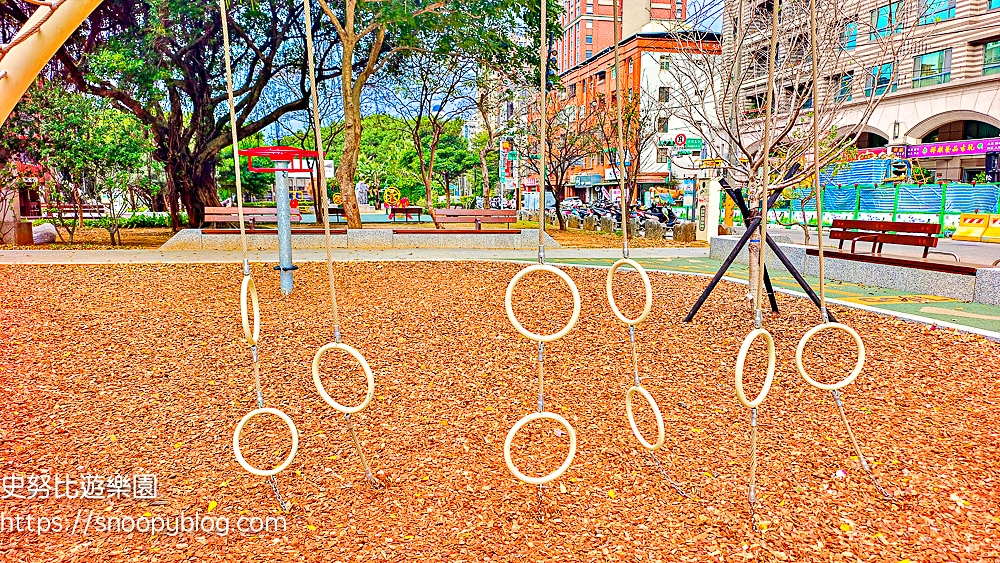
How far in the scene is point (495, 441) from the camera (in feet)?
12.5

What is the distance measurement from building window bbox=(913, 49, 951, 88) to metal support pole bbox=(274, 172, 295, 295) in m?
31.0

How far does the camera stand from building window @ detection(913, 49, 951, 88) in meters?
28.8

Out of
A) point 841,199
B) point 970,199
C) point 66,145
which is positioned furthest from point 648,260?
point 841,199

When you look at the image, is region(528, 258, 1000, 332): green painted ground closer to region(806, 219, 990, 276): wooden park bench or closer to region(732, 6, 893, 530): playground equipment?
region(806, 219, 990, 276): wooden park bench

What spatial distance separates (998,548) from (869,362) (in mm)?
2888

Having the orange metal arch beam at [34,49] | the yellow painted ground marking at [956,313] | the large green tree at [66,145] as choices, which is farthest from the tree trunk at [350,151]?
the orange metal arch beam at [34,49]

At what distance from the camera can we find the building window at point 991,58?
26.6m

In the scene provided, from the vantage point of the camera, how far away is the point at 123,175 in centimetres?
1816

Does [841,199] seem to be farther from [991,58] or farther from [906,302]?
[906,302]

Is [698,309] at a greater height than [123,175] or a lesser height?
lesser

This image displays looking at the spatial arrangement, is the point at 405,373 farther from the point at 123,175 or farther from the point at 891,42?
the point at 123,175

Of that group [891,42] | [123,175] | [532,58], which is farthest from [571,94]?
[891,42]

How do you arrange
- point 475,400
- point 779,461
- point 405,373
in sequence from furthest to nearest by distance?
point 405,373
point 475,400
point 779,461

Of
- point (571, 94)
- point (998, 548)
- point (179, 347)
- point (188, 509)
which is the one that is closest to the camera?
point (998, 548)
